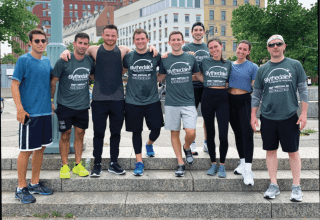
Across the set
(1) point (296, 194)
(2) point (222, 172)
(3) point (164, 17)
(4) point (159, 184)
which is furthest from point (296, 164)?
(3) point (164, 17)

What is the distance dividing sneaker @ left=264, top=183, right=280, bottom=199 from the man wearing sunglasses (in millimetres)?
28

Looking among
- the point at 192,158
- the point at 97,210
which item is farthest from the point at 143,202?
the point at 192,158

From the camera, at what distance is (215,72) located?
4910 mm

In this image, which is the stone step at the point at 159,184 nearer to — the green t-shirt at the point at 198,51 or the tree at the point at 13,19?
the green t-shirt at the point at 198,51

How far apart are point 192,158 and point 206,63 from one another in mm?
1501

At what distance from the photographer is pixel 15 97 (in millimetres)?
4145

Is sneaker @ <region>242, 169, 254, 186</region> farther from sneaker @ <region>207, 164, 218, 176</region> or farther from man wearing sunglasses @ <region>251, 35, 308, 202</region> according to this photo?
sneaker @ <region>207, 164, 218, 176</region>

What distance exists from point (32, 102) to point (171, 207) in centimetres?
232

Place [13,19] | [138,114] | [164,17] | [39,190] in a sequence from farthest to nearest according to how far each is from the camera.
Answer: [164,17] < [13,19] < [138,114] < [39,190]

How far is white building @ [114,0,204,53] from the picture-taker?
76.9 metres

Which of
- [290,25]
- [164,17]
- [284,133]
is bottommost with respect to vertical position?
[284,133]

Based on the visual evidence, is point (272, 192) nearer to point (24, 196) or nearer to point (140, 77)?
point (140, 77)

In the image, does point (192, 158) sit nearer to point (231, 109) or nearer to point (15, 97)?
point (231, 109)

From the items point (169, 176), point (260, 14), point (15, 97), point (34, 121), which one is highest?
point (260, 14)
